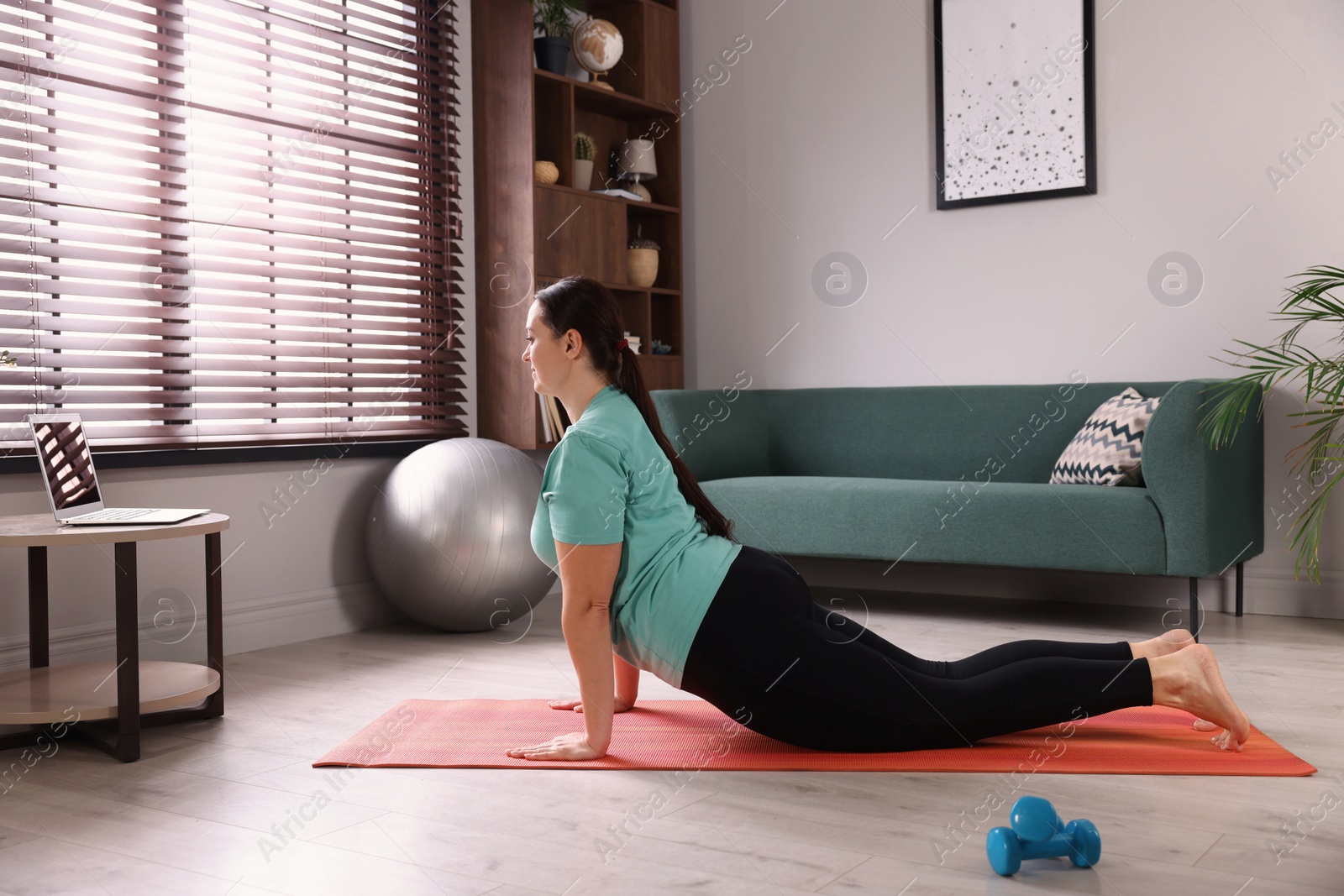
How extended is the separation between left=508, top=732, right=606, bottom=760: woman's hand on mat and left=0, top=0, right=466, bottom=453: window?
1.59 meters

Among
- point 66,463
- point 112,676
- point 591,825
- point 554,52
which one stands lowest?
point 591,825

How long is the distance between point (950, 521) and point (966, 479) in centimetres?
59

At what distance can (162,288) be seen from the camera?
320 cm

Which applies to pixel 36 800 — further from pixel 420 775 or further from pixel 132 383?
pixel 132 383

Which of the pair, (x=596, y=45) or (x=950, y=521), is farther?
(x=596, y=45)

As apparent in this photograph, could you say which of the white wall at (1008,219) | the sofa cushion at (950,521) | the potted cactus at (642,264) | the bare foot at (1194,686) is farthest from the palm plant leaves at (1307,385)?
the potted cactus at (642,264)

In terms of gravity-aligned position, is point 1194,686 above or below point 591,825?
above

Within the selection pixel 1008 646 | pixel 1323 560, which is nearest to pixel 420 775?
pixel 1008 646

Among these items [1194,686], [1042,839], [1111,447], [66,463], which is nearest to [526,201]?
[66,463]

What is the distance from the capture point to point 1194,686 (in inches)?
80.8

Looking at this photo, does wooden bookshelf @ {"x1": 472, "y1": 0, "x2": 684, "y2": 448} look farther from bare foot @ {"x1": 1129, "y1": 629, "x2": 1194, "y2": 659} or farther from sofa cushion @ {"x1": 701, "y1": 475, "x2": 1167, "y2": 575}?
bare foot @ {"x1": 1129, "y1": 629, "x2": 1194, "y2": 659}

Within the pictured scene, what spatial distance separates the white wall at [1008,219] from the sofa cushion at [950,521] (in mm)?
676

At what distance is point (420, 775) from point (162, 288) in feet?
5.82

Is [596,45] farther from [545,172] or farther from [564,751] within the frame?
[564,751]
